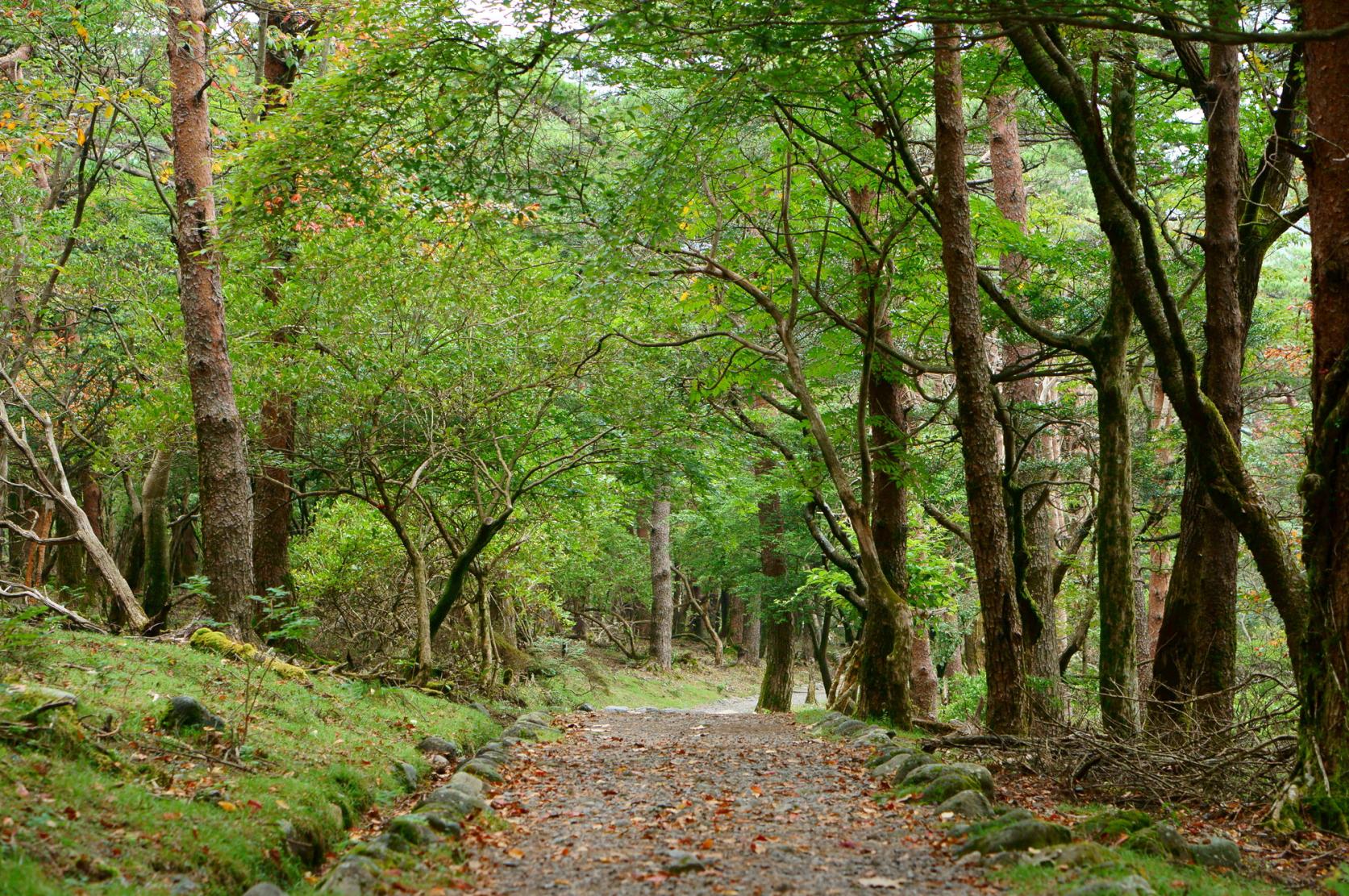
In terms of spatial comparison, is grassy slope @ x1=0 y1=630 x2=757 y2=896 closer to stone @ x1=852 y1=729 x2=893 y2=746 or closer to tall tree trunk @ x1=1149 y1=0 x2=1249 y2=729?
stone @ x1=852 y1=729 x2=893 y2=746

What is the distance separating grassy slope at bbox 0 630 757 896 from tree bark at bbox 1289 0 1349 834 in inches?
199

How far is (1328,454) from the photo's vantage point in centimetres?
505

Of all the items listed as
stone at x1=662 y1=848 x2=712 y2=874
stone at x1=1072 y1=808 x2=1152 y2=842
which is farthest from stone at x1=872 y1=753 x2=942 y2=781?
stone at x1=662 y1=848 x2=712 y2=874

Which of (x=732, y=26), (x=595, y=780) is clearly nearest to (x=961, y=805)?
(x=595, y=780)

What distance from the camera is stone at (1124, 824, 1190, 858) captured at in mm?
4422

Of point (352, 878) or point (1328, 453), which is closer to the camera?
point (352, 878)

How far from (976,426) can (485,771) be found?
190 inches

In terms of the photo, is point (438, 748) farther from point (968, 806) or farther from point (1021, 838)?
point (1021, 838)

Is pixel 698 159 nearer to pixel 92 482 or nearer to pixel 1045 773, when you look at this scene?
pixel 1045 773

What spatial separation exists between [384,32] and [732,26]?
4155 millimetres

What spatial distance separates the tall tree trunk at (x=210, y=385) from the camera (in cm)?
957

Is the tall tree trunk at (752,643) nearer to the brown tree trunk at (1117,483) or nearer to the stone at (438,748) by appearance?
the stone at (438,748)

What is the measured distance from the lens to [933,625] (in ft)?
57.6

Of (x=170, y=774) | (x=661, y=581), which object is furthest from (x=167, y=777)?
(x=661, y=581)
